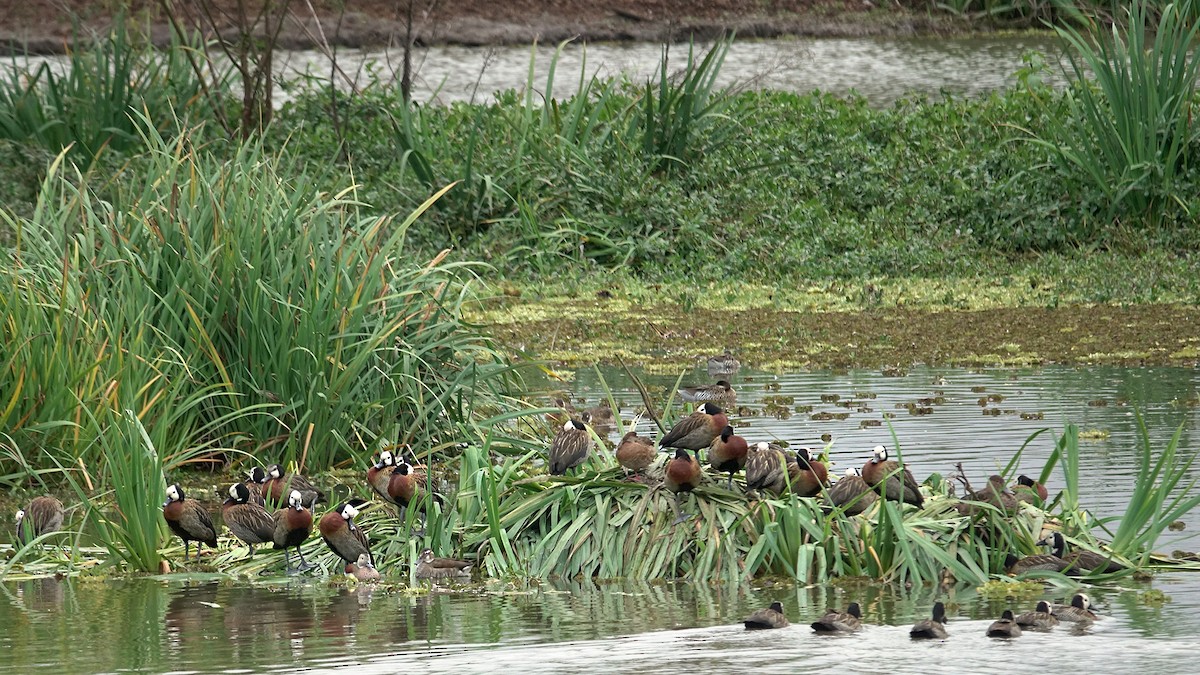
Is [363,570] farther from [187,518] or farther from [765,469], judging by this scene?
[765,469]

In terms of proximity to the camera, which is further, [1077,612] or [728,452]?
[728,452]

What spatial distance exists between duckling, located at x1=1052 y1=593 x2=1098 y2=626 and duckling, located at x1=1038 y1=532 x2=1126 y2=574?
2.38ft

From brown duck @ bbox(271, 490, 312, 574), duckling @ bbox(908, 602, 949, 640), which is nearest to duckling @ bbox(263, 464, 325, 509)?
brown duck @ bbox(271, 490, 312, 574)

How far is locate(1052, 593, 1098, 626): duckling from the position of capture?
6.95 meters

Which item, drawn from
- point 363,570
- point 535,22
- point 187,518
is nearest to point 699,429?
point 363,570

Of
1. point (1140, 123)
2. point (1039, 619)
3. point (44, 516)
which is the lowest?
point (44, 516)

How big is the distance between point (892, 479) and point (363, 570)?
222cm

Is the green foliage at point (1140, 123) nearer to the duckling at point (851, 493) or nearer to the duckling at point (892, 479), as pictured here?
the duckling at point (892, 479)

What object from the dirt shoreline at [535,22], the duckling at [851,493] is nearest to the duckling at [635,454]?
the duckling at [851,493]

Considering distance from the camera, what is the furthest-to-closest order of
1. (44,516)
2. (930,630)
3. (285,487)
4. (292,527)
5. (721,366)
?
(721,366), (285,487), (44,516), (292,527), (930,630)

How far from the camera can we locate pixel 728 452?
842cm

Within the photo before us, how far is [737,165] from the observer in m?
20.9

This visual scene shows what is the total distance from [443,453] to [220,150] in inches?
435

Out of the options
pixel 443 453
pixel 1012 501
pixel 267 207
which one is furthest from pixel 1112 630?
pixel 267 207
